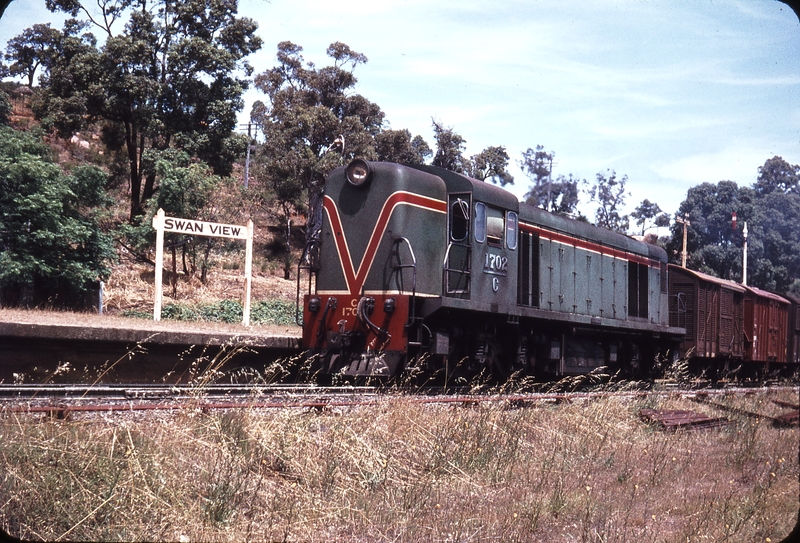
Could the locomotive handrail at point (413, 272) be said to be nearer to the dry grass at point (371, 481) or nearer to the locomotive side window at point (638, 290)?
the dry grass at point (371, 481)

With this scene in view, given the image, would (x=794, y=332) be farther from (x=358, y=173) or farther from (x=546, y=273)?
(x=358, y=173)

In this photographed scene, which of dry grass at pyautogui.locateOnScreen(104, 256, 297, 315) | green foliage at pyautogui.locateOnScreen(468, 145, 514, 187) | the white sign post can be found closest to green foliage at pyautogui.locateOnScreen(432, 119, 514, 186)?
green foliage at pyautogui.locateOnScreen(468, 145, 514, 187)

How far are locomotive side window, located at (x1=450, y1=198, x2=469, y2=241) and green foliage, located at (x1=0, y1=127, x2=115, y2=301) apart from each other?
1223 centimetres

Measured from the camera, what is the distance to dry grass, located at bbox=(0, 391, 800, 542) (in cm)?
437

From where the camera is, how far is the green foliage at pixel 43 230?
19062 millimetres

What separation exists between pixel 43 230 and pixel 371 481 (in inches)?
651

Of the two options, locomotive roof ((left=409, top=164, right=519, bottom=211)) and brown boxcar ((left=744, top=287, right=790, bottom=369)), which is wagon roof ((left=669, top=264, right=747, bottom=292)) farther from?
locomotive roof ((left=409, top=164, right=519, bottom=211))

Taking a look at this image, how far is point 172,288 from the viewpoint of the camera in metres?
24.7

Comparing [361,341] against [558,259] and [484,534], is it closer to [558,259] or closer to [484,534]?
[558,259]

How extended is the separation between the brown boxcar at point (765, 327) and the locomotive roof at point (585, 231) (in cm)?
473

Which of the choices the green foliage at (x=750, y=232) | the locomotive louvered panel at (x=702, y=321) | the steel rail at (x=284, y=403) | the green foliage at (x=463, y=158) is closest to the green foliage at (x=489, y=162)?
the green foliage at (x=463, y=158)

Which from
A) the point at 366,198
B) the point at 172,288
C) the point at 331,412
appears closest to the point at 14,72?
the point at 172,288

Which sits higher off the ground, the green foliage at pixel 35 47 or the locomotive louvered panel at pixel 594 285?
the green foliage at pixel 35 47

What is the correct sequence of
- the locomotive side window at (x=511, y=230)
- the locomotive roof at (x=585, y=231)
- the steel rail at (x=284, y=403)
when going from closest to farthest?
the steel rail at (x=284, y=403) < the locomotive side window at (x=511, y=230) < the locomotive roof at (x=585, y=231)
